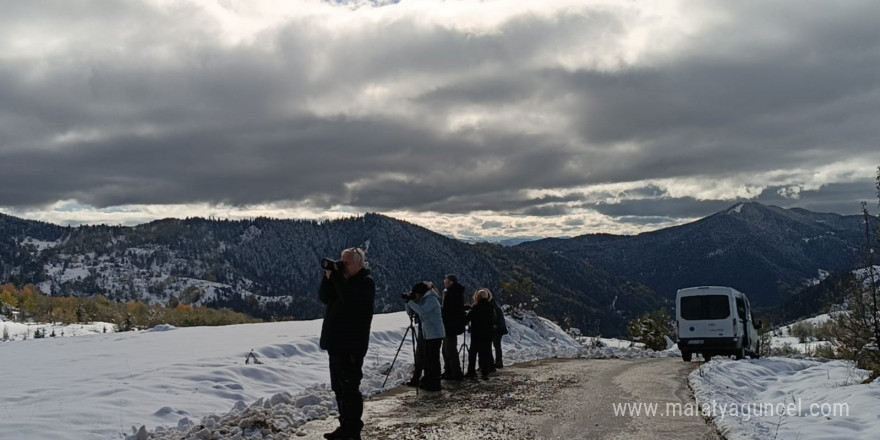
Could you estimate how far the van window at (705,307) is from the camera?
67.3ft

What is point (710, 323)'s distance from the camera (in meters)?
20.5

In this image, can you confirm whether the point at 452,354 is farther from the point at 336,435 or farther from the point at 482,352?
the point at 336,435

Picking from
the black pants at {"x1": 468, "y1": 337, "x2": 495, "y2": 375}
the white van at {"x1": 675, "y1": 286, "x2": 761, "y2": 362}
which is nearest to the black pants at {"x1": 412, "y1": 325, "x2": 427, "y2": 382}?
the black pants at {"x1": 468, "y1": 337, "x2": 495, "y2": 375}

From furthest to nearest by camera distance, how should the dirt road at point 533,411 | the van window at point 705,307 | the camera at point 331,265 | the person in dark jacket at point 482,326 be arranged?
the van window at point 705,307 → the person in dark jacket at point 482,326 → the dirt road at point 533,411 → the camera at point 331,265

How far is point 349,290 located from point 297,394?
13.5 ft

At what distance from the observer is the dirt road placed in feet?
27.5

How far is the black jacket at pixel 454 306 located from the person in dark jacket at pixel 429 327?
132 cm

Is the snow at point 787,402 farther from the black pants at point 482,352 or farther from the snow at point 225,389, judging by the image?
the black pants at point 482,352

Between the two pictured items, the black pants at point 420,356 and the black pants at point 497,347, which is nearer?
the black pants at point 420,356

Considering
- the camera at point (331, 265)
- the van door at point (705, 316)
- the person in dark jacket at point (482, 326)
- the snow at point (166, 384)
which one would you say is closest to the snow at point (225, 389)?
the snow at point (166, 384)

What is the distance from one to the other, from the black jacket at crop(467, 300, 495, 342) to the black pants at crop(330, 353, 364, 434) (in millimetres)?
6652

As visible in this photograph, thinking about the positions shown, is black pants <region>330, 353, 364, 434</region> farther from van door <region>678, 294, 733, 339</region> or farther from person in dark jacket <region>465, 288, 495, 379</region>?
van door <region>678, 294, 733, 339</region>

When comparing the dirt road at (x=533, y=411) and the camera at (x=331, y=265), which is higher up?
the camera at (x=331, y=265)

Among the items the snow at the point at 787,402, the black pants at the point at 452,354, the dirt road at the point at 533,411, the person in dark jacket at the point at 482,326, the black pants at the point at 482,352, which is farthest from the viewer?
the person in dark jacket at the point at 482,326
